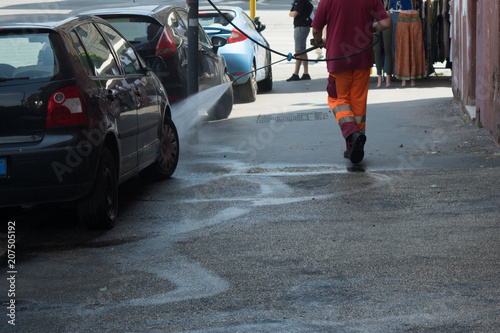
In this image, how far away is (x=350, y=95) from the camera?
363 inches

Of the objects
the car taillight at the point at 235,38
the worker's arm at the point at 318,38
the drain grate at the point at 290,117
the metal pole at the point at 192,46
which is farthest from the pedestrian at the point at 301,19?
the worker's arm at the point at 318,38

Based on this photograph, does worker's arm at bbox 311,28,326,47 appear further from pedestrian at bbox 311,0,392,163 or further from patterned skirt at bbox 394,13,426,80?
patterned skirt at bbox 394,13,426,80

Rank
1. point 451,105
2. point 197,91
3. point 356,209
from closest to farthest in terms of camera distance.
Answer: point 356,209 → point 197,91 → point 451,105

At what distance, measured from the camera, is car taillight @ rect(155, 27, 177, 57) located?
35.9 ft

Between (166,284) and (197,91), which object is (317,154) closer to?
(197,91)

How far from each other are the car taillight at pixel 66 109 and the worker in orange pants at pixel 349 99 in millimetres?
3655

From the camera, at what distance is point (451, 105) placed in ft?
43.8

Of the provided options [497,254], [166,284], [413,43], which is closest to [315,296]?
[166,284]

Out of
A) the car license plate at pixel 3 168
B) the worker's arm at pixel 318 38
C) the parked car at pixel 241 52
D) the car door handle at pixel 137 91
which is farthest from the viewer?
the parked car at pixel 241 52

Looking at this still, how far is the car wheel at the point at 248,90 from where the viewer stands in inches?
590

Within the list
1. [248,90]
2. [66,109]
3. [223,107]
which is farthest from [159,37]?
[66,109]

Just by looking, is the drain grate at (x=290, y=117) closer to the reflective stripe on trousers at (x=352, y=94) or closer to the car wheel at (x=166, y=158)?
the reflective stripe on trousers at (x=352, y=94)

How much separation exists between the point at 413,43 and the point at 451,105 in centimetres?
287

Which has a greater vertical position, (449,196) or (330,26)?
(330,26)
